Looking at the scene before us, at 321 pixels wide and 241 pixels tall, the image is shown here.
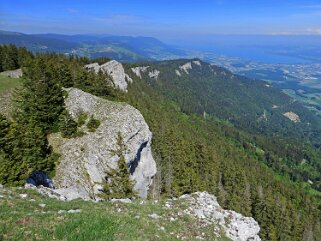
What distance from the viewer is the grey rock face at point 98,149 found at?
41.5 meters

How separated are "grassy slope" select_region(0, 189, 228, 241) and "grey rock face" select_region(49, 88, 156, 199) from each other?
930 cm

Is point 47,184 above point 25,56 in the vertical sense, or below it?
below

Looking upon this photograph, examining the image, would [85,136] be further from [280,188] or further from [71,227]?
[280,188]

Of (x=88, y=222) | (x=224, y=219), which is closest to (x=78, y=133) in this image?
(x=224, y=219)

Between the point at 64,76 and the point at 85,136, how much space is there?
30701 millimetres

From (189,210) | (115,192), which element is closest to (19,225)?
(189,210)

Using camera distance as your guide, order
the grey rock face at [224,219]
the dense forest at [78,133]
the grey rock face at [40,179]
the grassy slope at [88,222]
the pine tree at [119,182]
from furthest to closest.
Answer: the pine tree at [119,182] < the grey rock face at [40,179] < the dense forest at [78,133] < the grey rock face at [224,219] < the grassy slope at [88,222]

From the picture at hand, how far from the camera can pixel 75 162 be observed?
4309 cm

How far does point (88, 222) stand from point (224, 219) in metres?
14.0

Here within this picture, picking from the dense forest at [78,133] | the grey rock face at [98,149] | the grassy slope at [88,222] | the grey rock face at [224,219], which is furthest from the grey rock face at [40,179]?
the grey rock face at [224,219]

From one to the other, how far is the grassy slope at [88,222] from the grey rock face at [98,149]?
9.30 metres

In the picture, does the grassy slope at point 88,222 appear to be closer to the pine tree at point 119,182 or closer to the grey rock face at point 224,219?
the grey rock face at point 224,219

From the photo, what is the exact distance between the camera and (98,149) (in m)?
46.1

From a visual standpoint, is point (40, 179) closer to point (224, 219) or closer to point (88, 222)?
point (88, 222)
